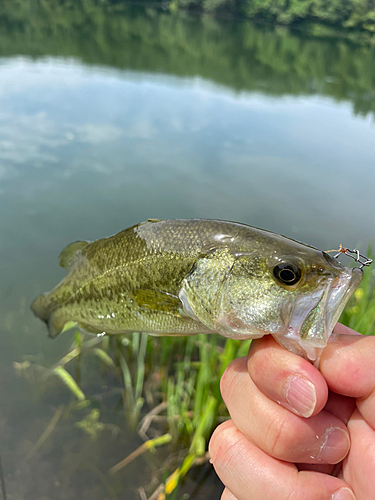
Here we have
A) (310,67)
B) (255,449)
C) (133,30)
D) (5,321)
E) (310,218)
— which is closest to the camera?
(255,449)

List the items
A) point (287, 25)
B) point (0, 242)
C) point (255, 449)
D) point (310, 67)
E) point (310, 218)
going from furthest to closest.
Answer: point (287, 25) < point (310, 67) < point (310, 218) < point (0, 242) < point (255, 449)

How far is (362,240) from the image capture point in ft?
26.4

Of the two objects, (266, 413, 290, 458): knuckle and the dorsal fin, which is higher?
the dorsal fin

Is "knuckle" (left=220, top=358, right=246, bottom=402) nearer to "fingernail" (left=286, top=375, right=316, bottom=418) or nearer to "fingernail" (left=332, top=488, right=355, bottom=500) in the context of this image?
"fingernail" (left=286, top=375, right=316, bottom=418)

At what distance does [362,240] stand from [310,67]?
27.9m

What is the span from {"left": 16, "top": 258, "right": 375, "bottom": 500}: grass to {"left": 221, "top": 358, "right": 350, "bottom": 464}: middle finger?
4.72 ft

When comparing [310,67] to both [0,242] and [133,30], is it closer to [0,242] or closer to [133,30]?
[133,30]

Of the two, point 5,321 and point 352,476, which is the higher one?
point 352,476

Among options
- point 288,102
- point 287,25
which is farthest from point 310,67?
point 287,25

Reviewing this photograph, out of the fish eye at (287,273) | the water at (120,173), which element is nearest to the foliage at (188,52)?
the water at (120,173)

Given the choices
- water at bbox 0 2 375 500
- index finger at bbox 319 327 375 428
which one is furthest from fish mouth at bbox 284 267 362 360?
water at bbox 0 2 375 500

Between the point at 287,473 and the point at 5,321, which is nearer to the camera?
the point at 287,473

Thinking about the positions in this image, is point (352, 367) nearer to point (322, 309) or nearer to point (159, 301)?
point (322, 309)

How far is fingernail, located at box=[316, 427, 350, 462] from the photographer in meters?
1.57
